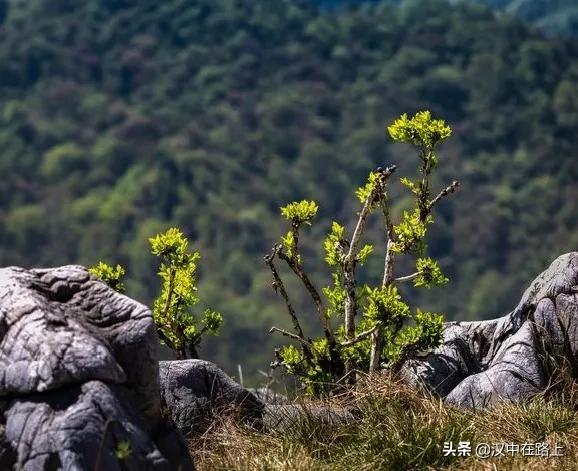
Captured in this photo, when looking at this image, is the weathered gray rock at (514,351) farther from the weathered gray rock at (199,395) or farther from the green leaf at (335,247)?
the weathered gray rock at (199,395)

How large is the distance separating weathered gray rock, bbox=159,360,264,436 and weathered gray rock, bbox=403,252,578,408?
1.26m

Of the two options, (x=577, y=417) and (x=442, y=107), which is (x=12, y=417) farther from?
(x=442, y=107)

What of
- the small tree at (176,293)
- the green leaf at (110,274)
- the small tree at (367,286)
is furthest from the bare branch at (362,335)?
the green leaf at (110,274)

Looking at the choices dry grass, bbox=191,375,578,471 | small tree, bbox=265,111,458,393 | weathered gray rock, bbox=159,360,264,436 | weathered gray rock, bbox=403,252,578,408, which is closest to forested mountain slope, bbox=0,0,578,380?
weathered gray rock, bbox=403,252,578,408

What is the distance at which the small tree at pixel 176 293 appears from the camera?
8406 millimetres

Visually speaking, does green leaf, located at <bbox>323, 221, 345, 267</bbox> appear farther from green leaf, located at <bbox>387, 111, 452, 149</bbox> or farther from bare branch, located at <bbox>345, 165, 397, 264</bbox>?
green leaf, located at <bbox>387, 111, 452, 149</bbox>

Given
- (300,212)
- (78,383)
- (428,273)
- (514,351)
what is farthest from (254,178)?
(78,383)

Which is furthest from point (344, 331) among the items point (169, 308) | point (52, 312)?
point (52, 312)

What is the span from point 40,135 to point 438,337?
176073mm

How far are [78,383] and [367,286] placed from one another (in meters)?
3.74

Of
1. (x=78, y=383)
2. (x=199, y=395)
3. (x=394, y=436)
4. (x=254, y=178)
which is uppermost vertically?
(x=254, y=178)

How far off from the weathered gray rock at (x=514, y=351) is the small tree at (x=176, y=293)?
5.53 ft

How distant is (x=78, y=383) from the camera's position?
5.64 m

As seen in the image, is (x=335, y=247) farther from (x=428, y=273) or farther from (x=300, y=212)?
(x=428, y=273)
